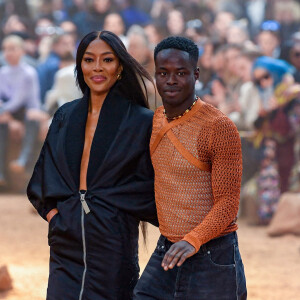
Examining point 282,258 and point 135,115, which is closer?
point 135,115

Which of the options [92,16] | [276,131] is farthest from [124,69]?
[92,16]

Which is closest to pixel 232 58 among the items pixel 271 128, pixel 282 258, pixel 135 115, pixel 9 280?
pixel 271 128

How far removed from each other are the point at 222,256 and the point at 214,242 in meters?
0.06

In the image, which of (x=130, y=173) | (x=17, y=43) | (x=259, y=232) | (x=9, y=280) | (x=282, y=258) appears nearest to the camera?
(x=130, y=173)

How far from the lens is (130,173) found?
3430mm

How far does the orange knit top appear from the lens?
113 inches

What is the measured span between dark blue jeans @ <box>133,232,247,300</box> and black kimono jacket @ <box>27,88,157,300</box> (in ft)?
1.37

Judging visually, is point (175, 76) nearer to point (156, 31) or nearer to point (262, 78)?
point (262, 78)

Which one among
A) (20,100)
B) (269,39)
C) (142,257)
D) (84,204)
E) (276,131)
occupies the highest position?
(84,204)

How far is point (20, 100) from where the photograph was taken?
1223 centimetres

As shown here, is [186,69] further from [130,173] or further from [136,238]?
[136,238]

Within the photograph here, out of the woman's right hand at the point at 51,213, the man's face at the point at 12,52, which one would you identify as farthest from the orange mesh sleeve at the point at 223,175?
the man's face at the point at 12,52

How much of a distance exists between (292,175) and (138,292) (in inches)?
324

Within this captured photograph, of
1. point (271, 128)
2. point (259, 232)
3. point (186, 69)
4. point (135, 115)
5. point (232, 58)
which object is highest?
point (186, 69)
